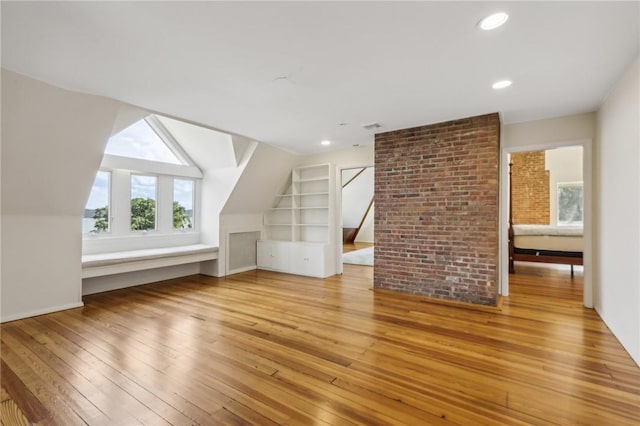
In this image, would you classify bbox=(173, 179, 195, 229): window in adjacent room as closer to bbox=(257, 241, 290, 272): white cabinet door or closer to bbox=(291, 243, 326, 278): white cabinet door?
bbox=(257, 241, 290, 272): white cabinet door

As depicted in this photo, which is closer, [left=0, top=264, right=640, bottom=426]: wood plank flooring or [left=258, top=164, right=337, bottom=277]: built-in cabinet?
[left=0, top=264, right=640, bottom=426]: wood plank flooring

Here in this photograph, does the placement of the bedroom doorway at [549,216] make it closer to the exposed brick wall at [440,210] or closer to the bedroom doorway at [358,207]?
the exposed brick wall at [440,210]

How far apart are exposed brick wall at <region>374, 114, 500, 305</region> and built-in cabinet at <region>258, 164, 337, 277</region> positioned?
1.19m

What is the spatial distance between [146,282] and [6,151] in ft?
8.84

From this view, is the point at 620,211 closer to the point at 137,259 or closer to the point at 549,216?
the point at 137,259

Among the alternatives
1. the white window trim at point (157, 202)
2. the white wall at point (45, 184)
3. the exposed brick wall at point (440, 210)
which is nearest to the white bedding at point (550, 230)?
the exposed brick wall at point (440, 210)

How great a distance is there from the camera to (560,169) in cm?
765

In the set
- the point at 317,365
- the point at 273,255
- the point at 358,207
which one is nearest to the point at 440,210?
the point at 317,365

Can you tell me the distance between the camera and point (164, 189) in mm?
5047

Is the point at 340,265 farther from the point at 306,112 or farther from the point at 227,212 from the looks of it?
the point at 306,112

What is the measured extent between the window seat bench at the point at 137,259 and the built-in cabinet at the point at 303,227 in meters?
1.27

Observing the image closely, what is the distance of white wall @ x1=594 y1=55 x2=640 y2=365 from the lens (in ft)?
7.41

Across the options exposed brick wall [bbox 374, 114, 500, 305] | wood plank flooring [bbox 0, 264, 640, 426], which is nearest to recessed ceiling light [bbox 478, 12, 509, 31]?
exposed brick wall [bbox 374, 114, 500, 305]

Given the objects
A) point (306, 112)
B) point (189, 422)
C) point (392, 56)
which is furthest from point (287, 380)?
point (306, 112)
